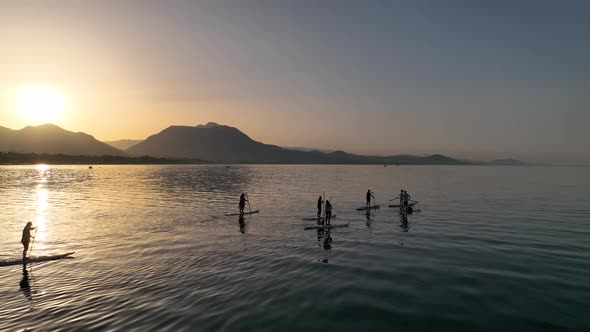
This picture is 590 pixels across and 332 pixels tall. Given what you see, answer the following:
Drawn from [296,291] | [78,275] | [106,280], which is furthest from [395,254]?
[78,275]

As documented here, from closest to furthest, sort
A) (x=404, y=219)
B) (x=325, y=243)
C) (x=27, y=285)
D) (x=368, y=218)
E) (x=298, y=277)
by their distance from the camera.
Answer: (x=27, y=285) < (x=298, y=277) < (x=325, y=243) < (x=404, y=219) < (x=368, y=218)

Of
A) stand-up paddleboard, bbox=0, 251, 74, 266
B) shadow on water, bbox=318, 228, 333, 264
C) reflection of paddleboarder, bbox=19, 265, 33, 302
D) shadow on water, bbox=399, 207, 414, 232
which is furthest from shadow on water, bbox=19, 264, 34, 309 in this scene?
shadow on water, bbox=399, 207, 414, 232

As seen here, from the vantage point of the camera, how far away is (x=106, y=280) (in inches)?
720

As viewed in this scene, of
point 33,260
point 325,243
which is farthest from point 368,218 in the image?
point 33,260

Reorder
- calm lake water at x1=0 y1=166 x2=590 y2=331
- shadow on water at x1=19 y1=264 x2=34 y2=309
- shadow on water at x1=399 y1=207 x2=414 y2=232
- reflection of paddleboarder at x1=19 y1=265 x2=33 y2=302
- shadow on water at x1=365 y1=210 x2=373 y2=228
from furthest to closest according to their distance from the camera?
shadow on water at x1=365 y1=210 x2=373 y2=228
shadow on water at x1=399 y1=207 x2=414 y2=232
reflection of paddleboarder at x1=19 y1=265 x2=33 y2=302
shadow on water at x1=19 y1=264 x2=34 y2=309
calm lake water at x1=0 y1=166 x2=590 y2=331

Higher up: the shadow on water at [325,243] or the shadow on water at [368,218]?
the shadow on water at [325,243]

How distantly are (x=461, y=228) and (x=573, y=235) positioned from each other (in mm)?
9275

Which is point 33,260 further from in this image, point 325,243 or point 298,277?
point 325,243

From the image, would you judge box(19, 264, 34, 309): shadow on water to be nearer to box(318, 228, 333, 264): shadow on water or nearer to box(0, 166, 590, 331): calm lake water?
box(0, 166, 590, 331): calm lake water

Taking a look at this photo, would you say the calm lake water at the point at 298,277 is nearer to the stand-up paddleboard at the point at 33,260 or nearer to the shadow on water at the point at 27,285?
the shadow on water at the point at 27,285

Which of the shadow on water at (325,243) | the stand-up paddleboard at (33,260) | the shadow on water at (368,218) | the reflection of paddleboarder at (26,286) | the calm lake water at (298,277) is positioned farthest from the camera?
the shadow on water at (368,218)

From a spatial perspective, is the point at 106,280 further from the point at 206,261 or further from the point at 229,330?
the point at 229,330

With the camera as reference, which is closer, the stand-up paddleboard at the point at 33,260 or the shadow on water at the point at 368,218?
the stand-up paddleboard at the point at 33,260

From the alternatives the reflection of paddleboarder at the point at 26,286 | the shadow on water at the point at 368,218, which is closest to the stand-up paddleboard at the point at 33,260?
the reflection of paddleboarder at the point at 26,286
